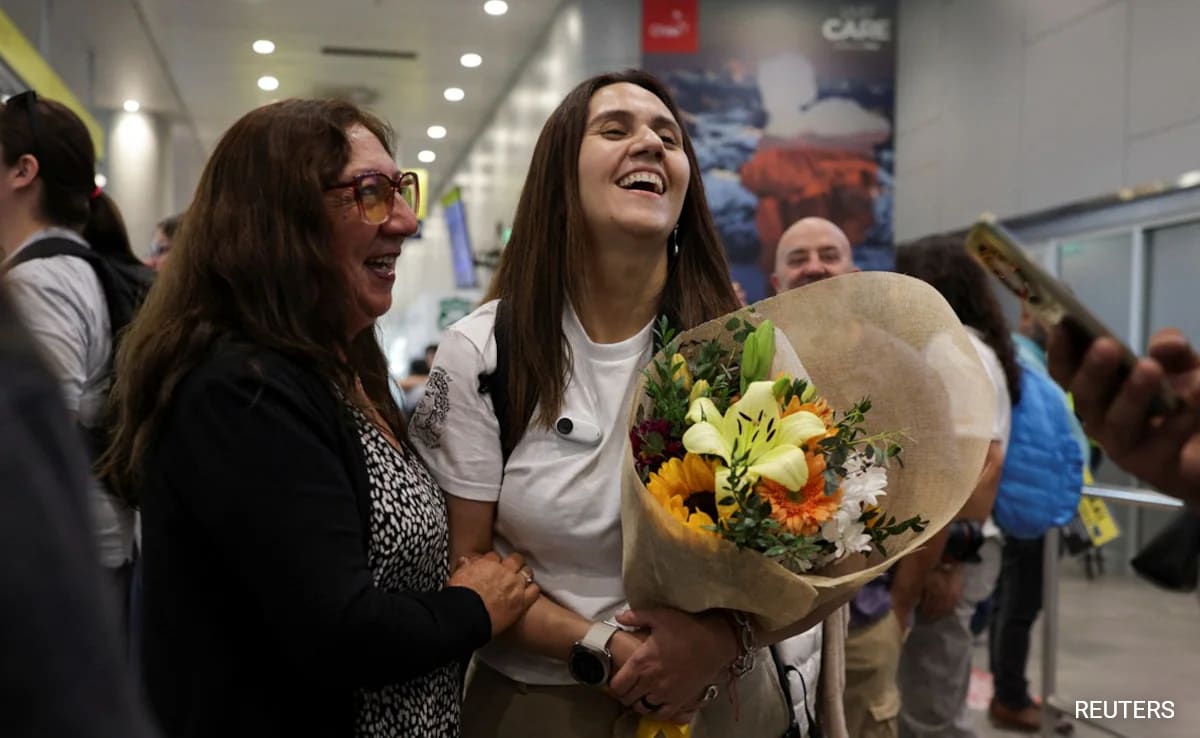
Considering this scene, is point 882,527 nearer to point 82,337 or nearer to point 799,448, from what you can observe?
point 799,448

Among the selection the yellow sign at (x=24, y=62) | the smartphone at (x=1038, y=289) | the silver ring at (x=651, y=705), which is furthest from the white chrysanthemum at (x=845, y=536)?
the yellow sign at (x=24, y=62)

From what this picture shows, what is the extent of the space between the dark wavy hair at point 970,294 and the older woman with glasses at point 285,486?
2052 millimetres

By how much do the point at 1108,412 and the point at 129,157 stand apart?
40.8ft

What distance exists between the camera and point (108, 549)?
7.88ft

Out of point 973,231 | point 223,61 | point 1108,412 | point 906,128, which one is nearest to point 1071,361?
point 1108,412

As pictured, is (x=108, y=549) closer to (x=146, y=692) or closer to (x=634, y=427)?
(x=146, y=692)

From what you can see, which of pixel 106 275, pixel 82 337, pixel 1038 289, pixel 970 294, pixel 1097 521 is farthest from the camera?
pixel 1097 521

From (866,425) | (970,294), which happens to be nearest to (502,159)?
(970,294)

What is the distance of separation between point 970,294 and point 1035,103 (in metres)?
5.07

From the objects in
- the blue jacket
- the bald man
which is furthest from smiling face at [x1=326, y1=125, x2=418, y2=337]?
the blue jacket

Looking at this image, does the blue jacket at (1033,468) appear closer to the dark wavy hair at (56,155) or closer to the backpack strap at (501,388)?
the backpack strap at (501,388)

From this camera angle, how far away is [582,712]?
5.35 feet

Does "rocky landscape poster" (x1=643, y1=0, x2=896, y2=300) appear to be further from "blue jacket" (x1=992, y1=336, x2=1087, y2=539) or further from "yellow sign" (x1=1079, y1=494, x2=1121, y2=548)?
"blue jacket" (x1=992, y1=336, x2=1087, y2=539)

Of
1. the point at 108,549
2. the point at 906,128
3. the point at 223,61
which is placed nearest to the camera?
the point at 108,549
